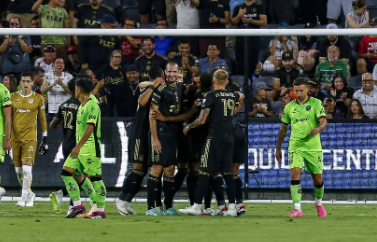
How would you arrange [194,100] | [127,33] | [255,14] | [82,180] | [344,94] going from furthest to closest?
[255,14] → [344,94] → [127,33] → [194,100] → [82,180]

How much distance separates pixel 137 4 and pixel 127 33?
5361 mm

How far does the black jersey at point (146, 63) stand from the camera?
1808 centimetres

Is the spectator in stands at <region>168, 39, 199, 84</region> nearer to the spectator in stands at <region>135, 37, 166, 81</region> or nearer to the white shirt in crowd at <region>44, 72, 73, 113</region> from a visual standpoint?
the spectator in stands at <region>135, 37, 166, 81</region>

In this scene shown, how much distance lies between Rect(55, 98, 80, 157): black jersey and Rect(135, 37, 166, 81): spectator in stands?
4052 mm

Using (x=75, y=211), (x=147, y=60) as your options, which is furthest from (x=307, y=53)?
(x=75, y=211)

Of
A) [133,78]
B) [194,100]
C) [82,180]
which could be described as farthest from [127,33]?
[82,180]

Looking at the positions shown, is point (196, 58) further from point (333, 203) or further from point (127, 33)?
point (333, 203)

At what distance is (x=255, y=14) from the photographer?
20.6m

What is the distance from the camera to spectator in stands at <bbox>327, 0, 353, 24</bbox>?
20906mm

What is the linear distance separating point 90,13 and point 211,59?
155 inches

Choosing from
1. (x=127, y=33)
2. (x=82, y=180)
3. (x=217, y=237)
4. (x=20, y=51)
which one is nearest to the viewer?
(x=217, y=237)

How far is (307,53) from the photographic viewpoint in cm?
1878

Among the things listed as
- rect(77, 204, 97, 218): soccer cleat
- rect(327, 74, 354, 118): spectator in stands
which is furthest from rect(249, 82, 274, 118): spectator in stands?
rect(77, 204, 97, 218): soccer cleat

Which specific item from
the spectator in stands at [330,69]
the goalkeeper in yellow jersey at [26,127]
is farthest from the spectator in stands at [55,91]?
the spectator in stands at [330,69]
